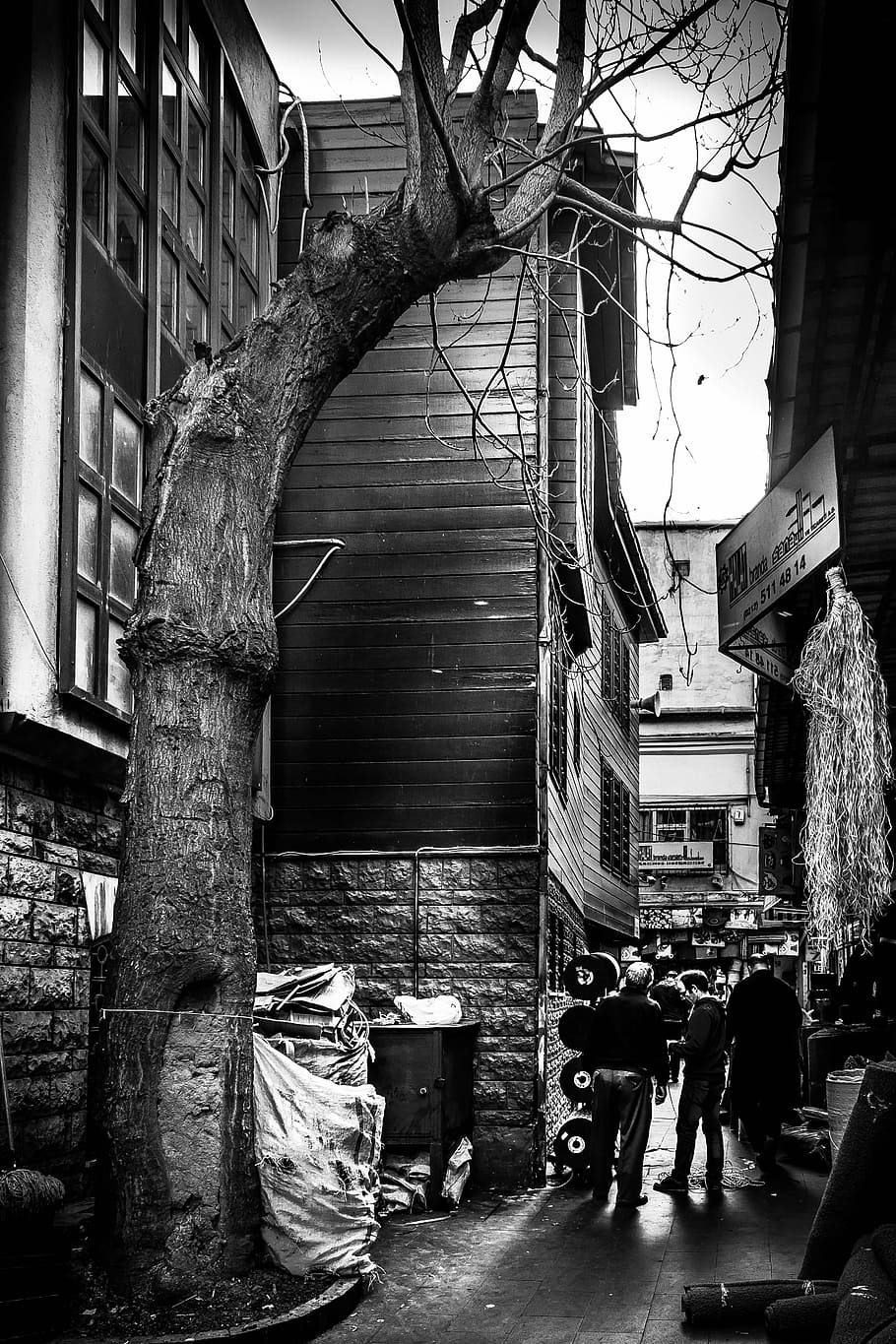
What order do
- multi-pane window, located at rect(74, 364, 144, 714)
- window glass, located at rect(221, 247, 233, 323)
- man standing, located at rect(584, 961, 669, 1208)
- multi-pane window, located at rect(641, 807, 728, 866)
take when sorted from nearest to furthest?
1. multi-pane window, located at rect(74, 364, 144, 714)
2. man standing, located at rect(584, 961, 669, 1208)
3. window glass, located at rect(221, 247, 233, 323)
4. multi-pane window, located at rect(641, 807, 728, 866)

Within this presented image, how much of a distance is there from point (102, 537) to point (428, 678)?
4528mm

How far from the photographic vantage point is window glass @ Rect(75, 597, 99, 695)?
949 cm

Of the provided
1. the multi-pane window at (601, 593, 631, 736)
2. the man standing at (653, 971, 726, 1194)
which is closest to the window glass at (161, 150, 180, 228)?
the man standing at (653, 971, 726, 1194)

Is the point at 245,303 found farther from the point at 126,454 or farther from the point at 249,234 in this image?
the point at 126,454

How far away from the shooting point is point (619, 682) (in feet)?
92.2

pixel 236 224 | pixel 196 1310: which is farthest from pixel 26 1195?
pixel 236 224

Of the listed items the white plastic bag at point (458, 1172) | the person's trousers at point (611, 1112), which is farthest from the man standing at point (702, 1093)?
the white plastic bag at point (458, 1172)

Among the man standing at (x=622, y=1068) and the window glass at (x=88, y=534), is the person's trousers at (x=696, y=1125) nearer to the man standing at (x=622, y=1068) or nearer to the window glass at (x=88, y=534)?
the man standing at (x=622, y=1068)

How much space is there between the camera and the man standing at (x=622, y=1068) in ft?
38.4

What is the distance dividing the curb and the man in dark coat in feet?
21.7

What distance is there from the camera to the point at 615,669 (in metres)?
27.2

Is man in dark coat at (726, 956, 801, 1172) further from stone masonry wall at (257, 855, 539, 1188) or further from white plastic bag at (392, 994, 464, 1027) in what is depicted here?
white plastic bag at (392, 994, 464, 1027)

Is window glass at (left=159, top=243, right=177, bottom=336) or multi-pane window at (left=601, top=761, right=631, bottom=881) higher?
window glass at (left=159, top=243, right=177, bottom=336)

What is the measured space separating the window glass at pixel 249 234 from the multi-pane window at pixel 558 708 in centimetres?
504
